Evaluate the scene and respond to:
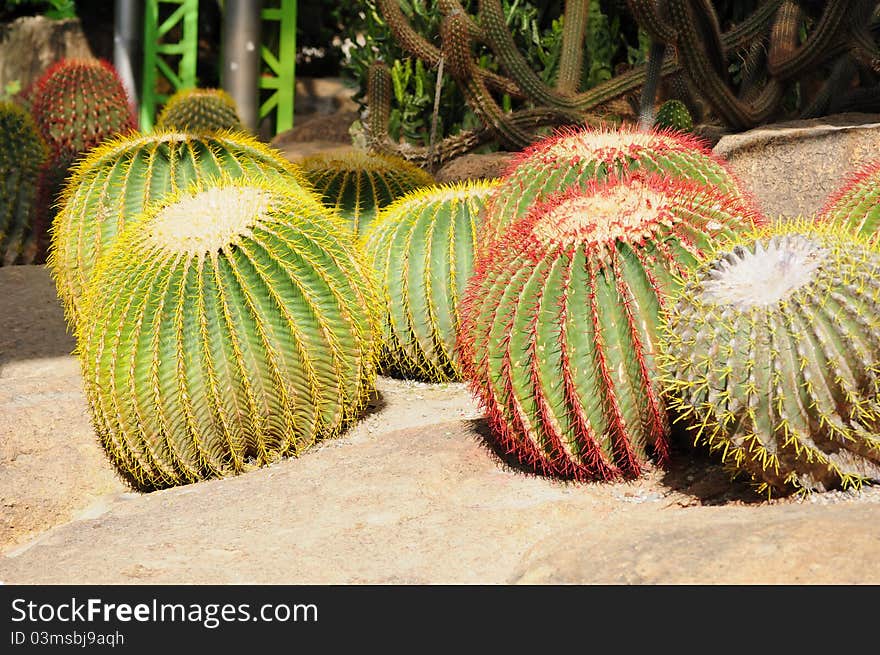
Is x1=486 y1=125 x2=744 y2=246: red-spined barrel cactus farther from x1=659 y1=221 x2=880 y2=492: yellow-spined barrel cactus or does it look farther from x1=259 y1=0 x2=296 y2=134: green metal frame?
x1=259 y1=0 x2=296 y2=134: green metal frame

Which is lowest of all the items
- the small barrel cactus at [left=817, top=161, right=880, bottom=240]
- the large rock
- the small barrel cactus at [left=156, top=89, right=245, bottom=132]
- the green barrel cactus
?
the green barrel cactus

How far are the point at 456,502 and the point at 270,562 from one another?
61 cm

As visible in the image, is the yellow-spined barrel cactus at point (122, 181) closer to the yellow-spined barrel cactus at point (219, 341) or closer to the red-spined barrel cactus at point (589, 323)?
the yellow-spined barrel cactus at point (219, 341)

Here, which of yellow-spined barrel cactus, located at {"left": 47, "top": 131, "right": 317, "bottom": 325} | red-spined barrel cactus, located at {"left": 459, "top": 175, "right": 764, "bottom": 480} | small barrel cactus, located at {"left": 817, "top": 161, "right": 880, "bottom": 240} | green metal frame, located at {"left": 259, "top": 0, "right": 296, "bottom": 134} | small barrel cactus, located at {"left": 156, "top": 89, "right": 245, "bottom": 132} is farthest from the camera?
green metal frame, located at {"left": 259, "top": 0, "right": 296, "bottom": 134}

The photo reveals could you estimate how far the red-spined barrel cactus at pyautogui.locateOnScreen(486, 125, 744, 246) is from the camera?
13.0 ft

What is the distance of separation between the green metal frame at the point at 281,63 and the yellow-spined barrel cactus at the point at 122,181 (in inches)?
274

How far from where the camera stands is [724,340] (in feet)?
9.77

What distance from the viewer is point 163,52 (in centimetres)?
1186

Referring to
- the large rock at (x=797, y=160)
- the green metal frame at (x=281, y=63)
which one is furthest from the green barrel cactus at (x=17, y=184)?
the green metal frame at (x=281, y=63)

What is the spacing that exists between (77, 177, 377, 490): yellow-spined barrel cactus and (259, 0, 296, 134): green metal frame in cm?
785

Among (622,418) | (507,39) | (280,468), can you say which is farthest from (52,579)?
(507,39)

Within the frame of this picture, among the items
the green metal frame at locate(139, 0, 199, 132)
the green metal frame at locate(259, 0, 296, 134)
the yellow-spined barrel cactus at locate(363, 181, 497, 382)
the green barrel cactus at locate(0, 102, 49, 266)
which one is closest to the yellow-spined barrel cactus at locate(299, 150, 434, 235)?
the yellow-spined barrel cactus at locate(363, 181, 497, 382)

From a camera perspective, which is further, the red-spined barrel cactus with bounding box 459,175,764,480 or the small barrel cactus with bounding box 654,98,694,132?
the small barrel cactus with bounding box 654,98,694,132

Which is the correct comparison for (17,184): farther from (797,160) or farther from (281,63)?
(281,63)
